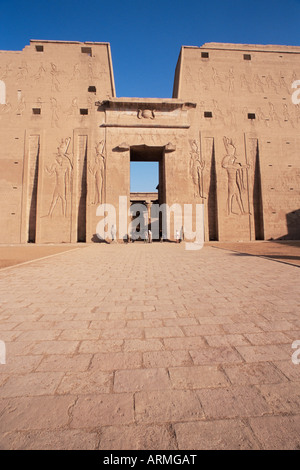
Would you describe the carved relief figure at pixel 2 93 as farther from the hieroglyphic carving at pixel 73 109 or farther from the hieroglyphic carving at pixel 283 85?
the hieroglyphic carving at pixel 283 85

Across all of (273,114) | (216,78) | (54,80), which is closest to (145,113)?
(216,78)

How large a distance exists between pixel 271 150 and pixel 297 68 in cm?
875

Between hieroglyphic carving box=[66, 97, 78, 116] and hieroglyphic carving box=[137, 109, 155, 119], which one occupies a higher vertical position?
hieroglyphic carving box=[66, 97, 78, 116]

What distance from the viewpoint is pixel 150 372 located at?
147 centimetres

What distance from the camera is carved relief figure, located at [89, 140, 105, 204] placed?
17.0m

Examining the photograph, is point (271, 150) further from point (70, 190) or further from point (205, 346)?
point (205, 346)

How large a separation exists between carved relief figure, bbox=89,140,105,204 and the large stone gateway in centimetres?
8

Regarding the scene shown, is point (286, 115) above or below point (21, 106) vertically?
above

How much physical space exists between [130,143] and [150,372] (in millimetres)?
18210

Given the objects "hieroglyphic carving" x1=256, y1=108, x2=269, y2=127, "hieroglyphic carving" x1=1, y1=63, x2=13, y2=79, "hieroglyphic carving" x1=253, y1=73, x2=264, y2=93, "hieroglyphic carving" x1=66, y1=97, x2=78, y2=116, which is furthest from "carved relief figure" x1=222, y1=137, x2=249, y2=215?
"hieroglyphic carving" x1=1, y1=63, x2=13, y2=79

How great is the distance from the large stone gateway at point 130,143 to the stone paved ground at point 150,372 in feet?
48.7

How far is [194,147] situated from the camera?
1783cm

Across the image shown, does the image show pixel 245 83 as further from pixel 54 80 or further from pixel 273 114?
pixel 54 80

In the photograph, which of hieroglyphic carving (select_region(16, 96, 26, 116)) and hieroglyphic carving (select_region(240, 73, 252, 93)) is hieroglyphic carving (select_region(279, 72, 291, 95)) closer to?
hieroglyphic carving (select_region(240, 73, 252, 93))
